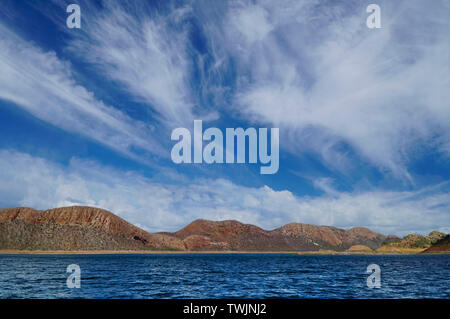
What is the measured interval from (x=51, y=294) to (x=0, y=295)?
6.01 m
